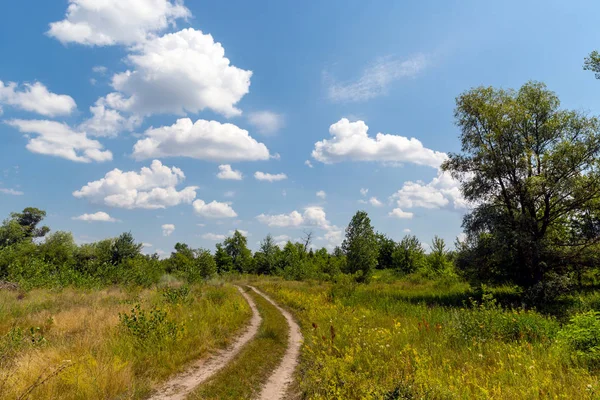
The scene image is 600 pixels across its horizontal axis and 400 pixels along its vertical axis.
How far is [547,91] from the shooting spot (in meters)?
20.8

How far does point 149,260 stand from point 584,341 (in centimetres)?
6145

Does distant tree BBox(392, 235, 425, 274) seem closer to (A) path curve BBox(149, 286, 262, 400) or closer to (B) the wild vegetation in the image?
(B) the wild vegetation

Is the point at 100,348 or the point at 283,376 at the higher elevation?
the point at 100,348

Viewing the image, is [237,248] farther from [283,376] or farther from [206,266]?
[283,376]

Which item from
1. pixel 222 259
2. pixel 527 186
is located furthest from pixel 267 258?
pixel 527 186

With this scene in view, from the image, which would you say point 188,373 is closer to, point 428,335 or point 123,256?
point 428,335

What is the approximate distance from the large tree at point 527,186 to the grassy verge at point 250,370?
16.0 m

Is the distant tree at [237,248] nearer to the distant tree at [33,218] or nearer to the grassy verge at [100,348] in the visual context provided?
the distant tree at [33,218]

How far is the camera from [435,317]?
1259 centimetres

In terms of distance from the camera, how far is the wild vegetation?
20.0 feet

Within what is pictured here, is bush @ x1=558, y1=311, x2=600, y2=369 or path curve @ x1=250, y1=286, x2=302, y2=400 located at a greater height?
bush @ x1=558, y1=311, x2=600, y2=369

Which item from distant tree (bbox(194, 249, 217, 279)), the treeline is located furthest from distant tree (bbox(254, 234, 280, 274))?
distant tree (bbox(194, 249, 217, 279))

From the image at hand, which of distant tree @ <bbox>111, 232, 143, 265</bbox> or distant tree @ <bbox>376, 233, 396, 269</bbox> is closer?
distant tree @ <bbox>111, 232, 143, 265</bbox>

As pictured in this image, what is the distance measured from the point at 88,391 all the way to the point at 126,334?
3.57 meters
